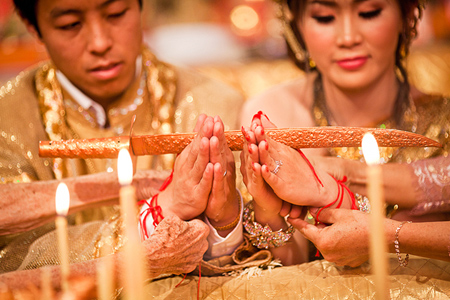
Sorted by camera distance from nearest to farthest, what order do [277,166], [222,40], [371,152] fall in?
[371,152] → [277,166] → [222,40]

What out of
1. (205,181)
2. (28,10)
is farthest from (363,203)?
(28,10)

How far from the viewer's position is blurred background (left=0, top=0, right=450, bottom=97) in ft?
6.59

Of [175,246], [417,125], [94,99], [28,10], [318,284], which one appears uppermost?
[28,10]

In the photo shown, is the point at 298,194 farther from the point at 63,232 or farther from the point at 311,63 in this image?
the point at 311,63

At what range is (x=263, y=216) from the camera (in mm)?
960

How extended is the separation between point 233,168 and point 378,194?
49 cm

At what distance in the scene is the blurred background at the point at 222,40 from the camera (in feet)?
6.59

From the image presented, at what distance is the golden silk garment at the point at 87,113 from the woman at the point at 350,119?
18 centimetres

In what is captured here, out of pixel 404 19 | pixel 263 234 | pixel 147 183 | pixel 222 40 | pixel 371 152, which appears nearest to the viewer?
pixel 371 152

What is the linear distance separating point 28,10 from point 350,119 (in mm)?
1005

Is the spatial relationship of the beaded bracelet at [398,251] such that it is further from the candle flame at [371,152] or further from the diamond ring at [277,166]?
the candle flame at [371,152]

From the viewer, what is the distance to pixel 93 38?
1206 millimetres

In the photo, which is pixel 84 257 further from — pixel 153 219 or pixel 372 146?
pixel 372 146

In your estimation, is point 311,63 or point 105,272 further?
point 311,63
